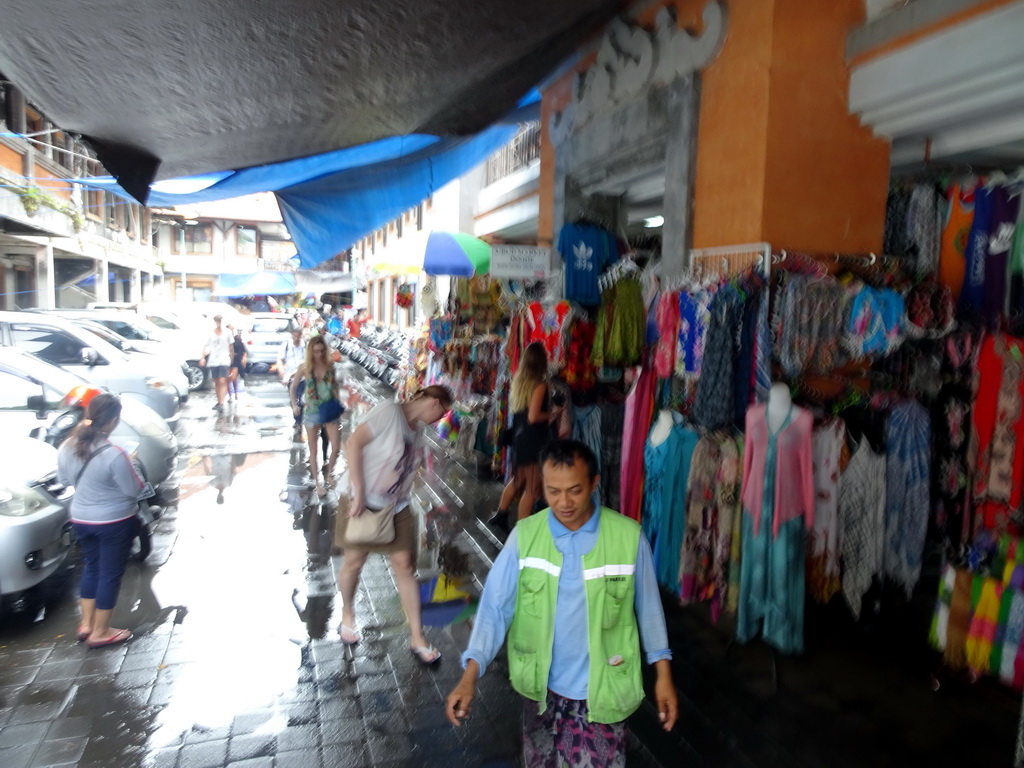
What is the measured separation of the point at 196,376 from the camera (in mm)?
17703

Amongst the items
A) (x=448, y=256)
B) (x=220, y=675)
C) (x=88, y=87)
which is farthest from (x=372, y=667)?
(x=448, y=256)

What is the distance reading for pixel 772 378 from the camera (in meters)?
4.10

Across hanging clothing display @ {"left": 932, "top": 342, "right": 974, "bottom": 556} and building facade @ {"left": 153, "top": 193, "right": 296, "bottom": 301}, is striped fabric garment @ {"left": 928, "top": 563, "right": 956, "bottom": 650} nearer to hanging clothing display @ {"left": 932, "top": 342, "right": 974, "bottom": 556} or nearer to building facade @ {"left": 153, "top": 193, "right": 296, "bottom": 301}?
hanging clothing display @ {"left": 932, "top": 342, "right": 974, "bottom": 556}

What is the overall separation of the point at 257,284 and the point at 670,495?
33.5m

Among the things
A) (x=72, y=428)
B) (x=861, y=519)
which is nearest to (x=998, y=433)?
(x=861, y=519)

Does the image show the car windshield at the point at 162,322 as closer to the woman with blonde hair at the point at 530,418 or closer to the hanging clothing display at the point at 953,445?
the woman with blonde hair at the point at 530,418

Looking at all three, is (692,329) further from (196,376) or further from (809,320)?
(196,376)

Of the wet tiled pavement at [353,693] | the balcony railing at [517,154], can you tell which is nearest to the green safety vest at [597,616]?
the wet tiled pavement at [353,693]

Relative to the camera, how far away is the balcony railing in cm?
963

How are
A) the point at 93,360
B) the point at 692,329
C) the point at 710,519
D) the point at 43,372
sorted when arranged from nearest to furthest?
1. the point at 710,519
2. the point at 692,329
3. the point at 43,372
4. the point at 93,360

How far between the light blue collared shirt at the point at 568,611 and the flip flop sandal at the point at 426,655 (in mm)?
2040

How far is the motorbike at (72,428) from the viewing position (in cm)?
521

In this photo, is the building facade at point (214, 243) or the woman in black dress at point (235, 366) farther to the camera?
the building facade at point (214, 243)

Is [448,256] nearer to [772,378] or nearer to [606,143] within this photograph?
[606,143]
